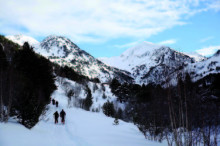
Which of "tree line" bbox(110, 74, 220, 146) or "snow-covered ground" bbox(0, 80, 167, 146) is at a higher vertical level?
"tree line" bbox(110, 74, 220, 146)

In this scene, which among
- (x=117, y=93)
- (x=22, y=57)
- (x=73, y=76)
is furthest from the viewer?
(x=73, y=76)

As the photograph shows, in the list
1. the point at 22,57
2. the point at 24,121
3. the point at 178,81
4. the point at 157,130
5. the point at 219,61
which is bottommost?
the point at 157,130

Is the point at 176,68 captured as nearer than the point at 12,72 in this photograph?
Yes

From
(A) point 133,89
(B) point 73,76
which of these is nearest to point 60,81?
(B) point 73,76

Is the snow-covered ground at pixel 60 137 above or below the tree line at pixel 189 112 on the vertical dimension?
below

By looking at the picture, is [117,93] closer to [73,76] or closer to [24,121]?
[73,76]

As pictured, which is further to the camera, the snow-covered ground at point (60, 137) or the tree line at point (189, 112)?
the snow-covered ground at point (60, 137)

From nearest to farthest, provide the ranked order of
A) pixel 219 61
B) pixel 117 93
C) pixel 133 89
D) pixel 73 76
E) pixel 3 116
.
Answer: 1. pixel 3 116
2. pixel 133 89
3. pixel 117 93
4. pixel 73 76
5. pixel 219 61

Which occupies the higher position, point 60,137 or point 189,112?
point 189,112

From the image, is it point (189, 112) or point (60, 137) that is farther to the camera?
point (60, 137)

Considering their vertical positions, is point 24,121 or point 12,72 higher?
point 12,72

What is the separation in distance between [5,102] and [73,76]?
72446 millimetres

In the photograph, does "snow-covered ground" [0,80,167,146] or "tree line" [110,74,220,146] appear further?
"snow-covered ground" [0,80,167,146]

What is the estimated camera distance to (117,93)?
219ft
